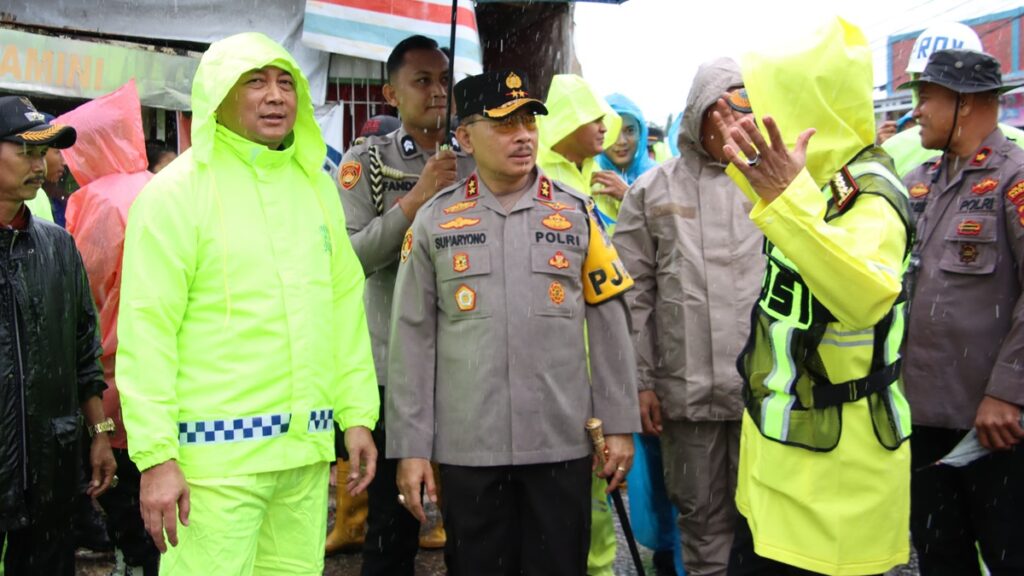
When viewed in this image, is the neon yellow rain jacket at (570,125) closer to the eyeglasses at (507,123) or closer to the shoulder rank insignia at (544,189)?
the shoulder rank insignia at (544,189)

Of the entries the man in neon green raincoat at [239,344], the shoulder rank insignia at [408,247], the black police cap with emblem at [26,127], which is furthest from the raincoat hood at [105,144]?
the shoulder rank insignia at [408,247]

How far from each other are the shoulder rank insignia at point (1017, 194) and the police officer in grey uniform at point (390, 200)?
2.12 m

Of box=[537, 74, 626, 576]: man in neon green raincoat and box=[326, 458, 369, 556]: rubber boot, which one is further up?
box=[537, 74, 626, 576]: man in neon green raincoat

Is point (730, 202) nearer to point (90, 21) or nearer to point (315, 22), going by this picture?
point (315, 22)

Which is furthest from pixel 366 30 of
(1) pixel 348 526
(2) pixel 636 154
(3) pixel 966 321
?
(3) pixel 966 321

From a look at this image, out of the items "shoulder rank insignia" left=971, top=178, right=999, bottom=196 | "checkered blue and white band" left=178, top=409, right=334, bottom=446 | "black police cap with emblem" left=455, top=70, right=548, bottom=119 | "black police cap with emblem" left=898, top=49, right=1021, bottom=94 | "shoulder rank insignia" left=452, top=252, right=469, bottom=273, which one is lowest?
"checkered blue and white band" left=178, top=409, right=334, bottom=446

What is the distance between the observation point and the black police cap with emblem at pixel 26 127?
3119 millimetres

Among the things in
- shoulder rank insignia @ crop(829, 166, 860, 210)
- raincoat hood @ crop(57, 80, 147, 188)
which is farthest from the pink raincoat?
shoulder rank insignia @ crop(829, 166, 860, 210)

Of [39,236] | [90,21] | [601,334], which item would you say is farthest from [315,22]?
[601,334]

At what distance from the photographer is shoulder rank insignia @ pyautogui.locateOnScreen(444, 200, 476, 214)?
326 centimetres

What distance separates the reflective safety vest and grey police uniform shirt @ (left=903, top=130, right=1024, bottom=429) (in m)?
1.07

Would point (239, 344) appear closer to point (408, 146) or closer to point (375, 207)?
point (375, 207)

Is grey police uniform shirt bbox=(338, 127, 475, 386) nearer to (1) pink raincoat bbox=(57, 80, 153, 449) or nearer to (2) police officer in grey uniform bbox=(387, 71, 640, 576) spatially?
(2) police officer in grey uniform bbox=(387, 71, 640, 576)

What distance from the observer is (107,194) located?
4285 mm
